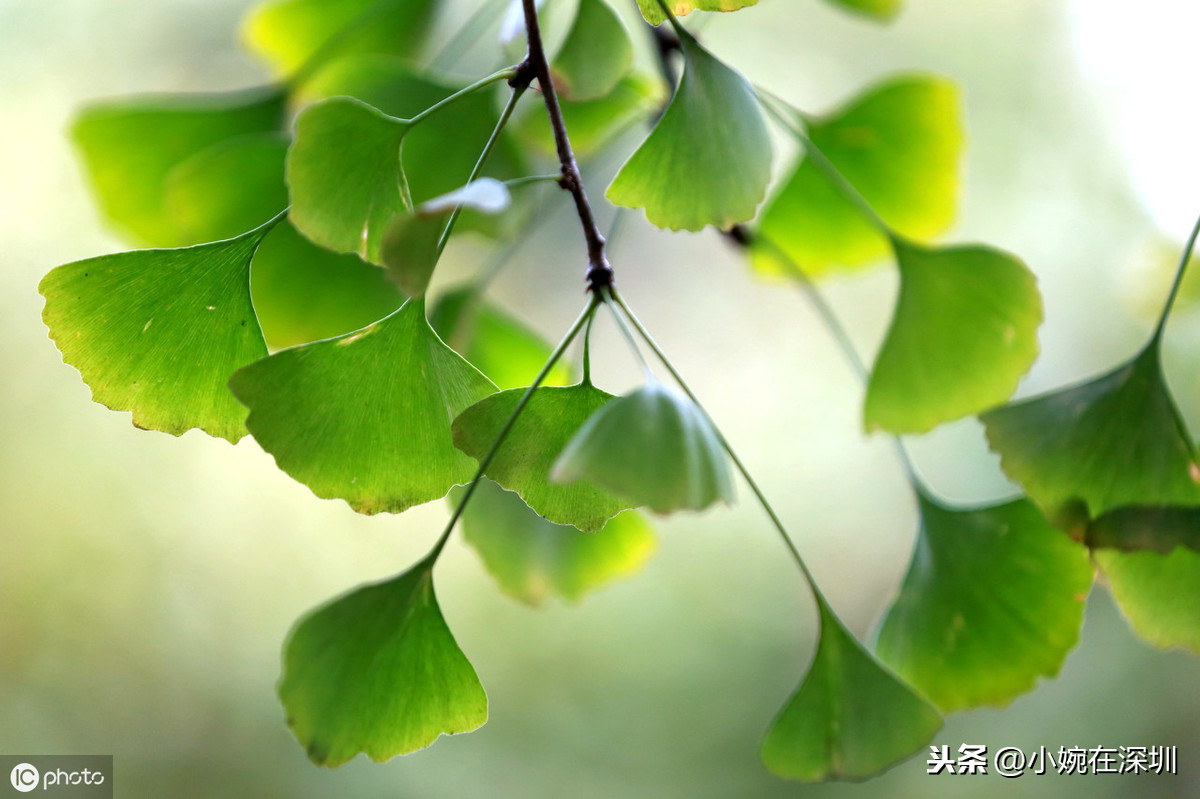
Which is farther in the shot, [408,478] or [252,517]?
[252,517]

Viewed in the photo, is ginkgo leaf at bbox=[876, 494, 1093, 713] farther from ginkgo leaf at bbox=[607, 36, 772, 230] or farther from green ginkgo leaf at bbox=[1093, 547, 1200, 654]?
ginkgo leaf at bbox=[607, 36, 772, 230]

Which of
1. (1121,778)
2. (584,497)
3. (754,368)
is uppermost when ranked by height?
(584,497)

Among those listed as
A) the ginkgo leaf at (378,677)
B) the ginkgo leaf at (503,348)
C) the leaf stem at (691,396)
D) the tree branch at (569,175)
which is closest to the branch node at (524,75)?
the tree branch at (569,175)

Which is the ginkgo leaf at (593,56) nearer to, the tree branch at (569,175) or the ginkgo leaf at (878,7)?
the tree branch at (569,175)

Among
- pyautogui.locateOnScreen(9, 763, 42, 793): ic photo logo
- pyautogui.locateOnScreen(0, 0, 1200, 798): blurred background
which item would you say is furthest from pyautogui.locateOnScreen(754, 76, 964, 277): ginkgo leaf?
pyautogui.locateOnScreen(9, 763, 42, 793): ic photo logo

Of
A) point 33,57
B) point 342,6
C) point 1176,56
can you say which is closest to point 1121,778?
point 1176,56

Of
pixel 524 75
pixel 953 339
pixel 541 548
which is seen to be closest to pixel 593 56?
pixel 524 75

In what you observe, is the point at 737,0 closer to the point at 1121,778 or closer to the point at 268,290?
the point at 268,290
